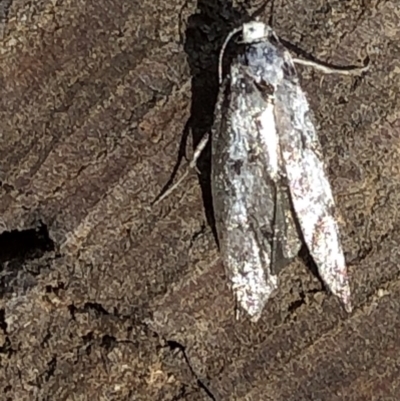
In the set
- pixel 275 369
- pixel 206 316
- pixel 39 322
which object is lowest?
pixel 275 369

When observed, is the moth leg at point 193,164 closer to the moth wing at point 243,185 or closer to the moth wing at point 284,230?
the moth wing at point 243,185

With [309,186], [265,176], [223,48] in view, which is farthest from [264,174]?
[223,48]

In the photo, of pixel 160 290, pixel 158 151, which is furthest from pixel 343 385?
pixel 158 151

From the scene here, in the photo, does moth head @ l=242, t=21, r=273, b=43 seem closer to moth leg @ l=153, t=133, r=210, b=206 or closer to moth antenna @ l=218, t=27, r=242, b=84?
moth antenna @ l=218, t=27, r=242, b=84

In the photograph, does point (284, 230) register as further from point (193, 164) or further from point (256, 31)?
point (256, 31)

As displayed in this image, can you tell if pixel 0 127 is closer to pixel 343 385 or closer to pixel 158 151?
pixel 158 151

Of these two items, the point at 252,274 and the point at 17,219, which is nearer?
the point at 17,219

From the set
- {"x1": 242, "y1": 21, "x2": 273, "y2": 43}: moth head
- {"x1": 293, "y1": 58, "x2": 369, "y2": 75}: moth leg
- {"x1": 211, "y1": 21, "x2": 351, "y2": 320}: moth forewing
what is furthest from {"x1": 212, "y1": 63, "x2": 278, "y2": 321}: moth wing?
→ {"x1": 293, "y1": 58, "x2": 369, "y2": 75}: moth leg

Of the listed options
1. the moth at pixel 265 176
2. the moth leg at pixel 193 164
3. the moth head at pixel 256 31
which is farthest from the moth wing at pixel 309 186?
the moth leg at pixel 193 164
